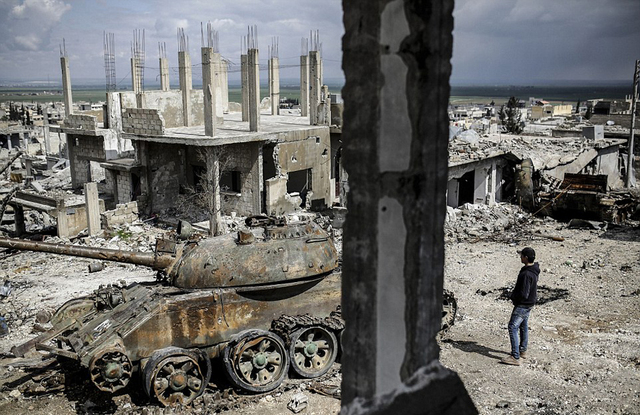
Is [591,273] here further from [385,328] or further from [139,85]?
[139,85]

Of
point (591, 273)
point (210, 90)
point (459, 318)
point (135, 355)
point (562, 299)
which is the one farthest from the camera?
point (210, 90)

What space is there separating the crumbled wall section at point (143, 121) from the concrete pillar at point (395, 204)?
18.6 meters

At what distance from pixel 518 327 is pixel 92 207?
15.1 m

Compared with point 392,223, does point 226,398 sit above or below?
below

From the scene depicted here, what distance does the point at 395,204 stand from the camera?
11.0ft

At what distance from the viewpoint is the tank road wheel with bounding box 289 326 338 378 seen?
8.98 m

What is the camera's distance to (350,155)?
343 centimetres

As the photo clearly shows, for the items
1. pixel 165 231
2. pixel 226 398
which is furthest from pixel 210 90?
pixel 226 398

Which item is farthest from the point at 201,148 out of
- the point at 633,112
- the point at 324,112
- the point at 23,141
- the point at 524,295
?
the point at 23,141

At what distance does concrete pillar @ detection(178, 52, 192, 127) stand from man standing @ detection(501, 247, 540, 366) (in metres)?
18.9

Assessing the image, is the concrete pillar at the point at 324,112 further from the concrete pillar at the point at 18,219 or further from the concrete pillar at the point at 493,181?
the concrete pillar at the point at 18,219

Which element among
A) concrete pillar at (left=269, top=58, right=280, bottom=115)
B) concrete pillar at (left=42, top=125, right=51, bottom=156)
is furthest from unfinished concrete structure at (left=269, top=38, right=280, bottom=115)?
concrete pillar at (left=42, top=125, right=51, bottom=156)

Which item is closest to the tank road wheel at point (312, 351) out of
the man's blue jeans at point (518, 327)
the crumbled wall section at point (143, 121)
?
the man's blue jeans at point (518, 327)

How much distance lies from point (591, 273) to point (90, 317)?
11467 mm
